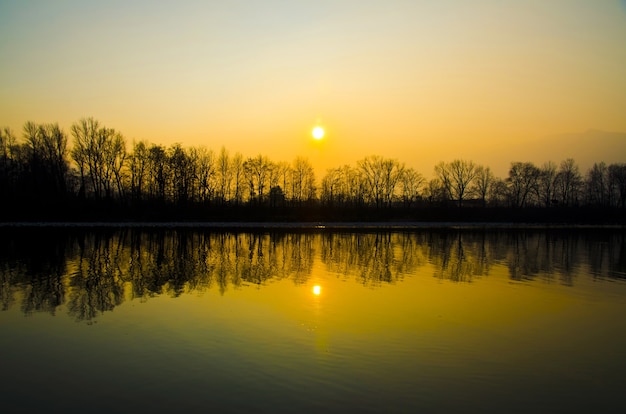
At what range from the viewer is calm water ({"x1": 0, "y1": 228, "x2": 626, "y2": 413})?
7574 mm

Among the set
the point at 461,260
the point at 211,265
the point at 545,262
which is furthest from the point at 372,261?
the point at 545,262

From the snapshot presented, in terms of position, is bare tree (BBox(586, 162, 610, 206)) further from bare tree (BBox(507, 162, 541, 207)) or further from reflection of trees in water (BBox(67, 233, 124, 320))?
reflection of trees in water (BBox(67, 233, 124, 320))

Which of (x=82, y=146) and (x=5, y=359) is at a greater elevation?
(x=82, y=146)

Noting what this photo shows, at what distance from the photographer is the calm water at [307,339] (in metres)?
7.57

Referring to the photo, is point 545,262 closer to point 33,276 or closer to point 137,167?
point 33,276

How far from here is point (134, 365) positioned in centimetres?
885

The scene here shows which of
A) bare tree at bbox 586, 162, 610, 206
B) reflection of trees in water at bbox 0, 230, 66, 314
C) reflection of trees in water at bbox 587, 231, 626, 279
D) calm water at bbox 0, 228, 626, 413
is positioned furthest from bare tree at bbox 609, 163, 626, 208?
reflection of trees in water at bbox 0, 230, 66, 314

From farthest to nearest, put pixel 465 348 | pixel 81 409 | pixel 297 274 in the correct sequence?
pixel 297 274 < pixel 465 348 < pixel 81 409

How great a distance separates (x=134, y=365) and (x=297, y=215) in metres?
66.8

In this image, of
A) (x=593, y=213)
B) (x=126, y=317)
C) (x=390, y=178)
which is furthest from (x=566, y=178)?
(x=126, y=317)

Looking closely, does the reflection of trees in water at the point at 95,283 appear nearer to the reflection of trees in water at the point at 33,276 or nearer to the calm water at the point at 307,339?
the calm water at the point at 307,339

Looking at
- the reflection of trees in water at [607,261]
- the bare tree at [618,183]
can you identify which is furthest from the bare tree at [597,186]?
the reflection of trees in water at [607,261]

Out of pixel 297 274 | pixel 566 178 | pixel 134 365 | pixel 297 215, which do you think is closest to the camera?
pixel 134 365

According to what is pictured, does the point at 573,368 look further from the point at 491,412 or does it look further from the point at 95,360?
the point at 95,360
